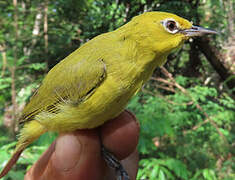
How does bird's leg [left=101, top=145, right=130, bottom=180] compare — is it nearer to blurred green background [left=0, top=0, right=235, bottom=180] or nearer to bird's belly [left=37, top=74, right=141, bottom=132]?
bird's belly [left=37, top=74, right=141, bottom=132]

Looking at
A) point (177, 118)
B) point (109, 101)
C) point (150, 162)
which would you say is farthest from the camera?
point (177, 118)

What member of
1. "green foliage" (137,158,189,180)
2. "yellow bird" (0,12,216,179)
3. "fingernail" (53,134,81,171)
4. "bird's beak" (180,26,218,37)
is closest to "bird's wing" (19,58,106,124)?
"yellow bird" (0,12,216,179)

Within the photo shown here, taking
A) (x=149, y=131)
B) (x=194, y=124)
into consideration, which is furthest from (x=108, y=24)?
(x=194, y=124)

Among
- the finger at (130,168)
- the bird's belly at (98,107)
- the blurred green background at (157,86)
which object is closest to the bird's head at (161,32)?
the bird's belly at (98,107)

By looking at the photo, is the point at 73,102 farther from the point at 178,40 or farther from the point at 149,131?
the point at 149,131

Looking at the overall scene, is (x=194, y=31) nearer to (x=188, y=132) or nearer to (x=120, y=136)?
(x=120, y=136)

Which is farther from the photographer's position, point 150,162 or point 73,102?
point 150,162

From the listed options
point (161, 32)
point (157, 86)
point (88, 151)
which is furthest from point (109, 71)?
point (157, 86)
